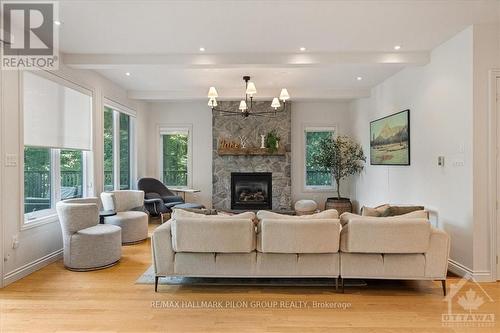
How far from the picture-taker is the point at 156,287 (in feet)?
11.1

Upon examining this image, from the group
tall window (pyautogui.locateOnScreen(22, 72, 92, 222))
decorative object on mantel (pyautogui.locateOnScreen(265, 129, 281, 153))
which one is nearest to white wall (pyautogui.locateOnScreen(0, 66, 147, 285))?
tall window (pyautogui.locateOnScreen(22, 72, 92, 222))

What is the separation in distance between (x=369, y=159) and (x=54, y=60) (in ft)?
19.5

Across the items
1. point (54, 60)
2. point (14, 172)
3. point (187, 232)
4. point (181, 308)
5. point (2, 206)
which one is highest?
point (54, 60)

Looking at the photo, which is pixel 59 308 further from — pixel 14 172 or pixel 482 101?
pixel 482 101

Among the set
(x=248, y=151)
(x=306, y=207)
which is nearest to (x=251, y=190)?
(x=248, y=151)

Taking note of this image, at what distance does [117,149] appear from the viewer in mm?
6676

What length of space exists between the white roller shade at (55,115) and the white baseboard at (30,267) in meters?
1.46

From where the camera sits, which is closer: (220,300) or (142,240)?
(220,300)

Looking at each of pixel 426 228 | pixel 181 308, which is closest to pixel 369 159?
pixel 426 228

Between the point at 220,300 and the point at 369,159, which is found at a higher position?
the point at 369,159

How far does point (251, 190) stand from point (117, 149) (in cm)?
323

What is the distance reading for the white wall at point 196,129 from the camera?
8164 mm

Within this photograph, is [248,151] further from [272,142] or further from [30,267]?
[30,267]

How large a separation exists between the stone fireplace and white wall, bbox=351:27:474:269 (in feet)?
8.75
